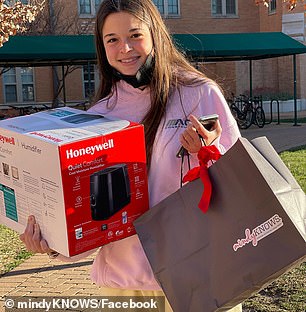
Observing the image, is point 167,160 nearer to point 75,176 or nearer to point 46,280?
point 75,176

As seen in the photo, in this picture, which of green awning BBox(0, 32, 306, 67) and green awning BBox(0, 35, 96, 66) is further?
green awning BBox(0, 32, 306, 67)

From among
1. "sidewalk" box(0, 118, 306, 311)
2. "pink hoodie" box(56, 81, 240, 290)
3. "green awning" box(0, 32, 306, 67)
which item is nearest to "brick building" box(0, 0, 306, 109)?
"green awning" box(0, 32, 306, 67)

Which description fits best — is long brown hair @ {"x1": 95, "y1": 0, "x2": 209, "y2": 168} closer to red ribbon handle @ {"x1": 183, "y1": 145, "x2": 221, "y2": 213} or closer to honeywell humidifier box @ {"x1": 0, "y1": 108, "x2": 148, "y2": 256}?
honeywell humidifier box @ {"x1": 0, "y1": 108, "x2": 148, "y2": 256}

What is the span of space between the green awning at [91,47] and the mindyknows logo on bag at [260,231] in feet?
36.9

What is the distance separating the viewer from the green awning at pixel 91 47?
46.4ft

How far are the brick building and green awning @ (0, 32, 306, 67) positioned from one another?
28.4 ft

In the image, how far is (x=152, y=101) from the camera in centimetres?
224

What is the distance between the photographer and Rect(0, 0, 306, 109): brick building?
2659cm

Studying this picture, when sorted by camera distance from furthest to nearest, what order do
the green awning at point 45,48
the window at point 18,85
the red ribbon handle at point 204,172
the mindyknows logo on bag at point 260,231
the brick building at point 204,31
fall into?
the window at point 18,85 → the brick building at point 204,31 → the green awning at point 45,48 → the red ribbon handle at point 204,172 → the mindyknows logo on bag at point 260,231

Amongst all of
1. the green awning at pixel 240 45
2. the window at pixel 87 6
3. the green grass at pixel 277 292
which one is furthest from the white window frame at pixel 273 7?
the green grass at pixel 277 292

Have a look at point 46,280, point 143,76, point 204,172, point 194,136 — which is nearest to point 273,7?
point 46,280

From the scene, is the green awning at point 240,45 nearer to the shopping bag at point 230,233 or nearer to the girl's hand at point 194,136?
the girl's hand at point 194,136

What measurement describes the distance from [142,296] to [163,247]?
1.28 feet

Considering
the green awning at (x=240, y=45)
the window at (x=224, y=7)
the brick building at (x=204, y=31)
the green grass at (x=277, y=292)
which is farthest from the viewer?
the window at (x=224, y=7)
